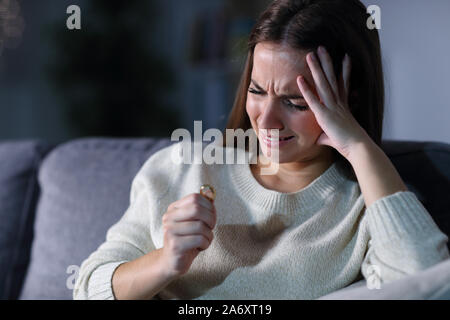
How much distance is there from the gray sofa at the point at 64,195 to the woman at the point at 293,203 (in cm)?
16

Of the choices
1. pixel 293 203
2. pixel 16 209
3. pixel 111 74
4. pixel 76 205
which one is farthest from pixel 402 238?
pixel 111 74

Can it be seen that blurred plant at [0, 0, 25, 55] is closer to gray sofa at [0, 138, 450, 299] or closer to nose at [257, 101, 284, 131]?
gray sofa at [0, 138, 450, 299]

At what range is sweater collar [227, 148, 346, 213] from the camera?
0.97 m

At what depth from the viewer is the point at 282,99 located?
886 mm

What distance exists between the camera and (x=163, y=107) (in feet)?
10.6

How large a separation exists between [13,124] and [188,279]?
2.72 metres

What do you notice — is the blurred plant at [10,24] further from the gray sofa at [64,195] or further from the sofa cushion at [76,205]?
the sofa cushion at [76,205]

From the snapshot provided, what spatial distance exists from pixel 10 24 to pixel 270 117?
2753 millimetres

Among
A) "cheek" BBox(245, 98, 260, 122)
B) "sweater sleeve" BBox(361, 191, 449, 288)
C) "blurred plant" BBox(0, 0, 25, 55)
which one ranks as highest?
"blurred plant" BBox(0, 0, 25, 55)

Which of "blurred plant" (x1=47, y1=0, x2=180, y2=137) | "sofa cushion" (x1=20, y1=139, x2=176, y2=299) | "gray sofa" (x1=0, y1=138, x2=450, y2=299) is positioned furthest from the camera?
"blurred plant" (x1=47, y1=0, x2=180, y2=137)

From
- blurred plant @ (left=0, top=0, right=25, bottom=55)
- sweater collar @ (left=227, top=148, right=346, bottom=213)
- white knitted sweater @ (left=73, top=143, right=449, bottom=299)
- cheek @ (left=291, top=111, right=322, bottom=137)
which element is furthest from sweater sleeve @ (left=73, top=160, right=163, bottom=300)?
blurred plant @ (left=0, top=0, right=25, bottom=55)

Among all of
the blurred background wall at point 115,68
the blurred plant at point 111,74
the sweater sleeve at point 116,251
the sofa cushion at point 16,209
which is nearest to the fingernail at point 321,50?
the sweater sleeve at point 116,251
